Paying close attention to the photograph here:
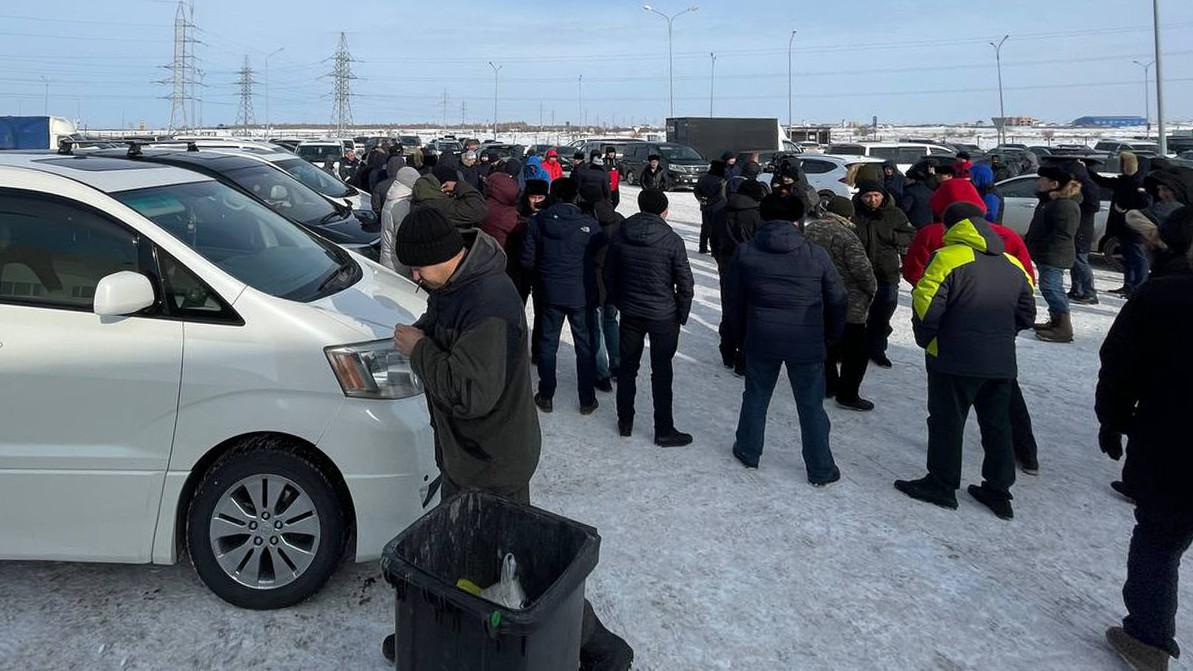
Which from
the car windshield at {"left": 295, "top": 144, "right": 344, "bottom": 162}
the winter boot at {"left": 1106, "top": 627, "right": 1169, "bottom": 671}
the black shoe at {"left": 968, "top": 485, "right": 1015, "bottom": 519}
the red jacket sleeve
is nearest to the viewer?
the winter boot at {"left": 1106, "top": 627, "right": 1169, "bottom": 671}

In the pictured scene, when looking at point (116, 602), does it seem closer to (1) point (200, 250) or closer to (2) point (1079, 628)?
(1) point (200, 250)

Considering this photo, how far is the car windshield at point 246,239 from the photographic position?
12.0 feet

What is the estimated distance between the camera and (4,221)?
3436mm

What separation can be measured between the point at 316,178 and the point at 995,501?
32.2 ft

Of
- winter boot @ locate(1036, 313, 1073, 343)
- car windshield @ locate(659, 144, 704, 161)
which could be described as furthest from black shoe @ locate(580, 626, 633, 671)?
car windshield @ locate(659, 144, 704, 161)

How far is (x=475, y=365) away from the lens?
2.67m

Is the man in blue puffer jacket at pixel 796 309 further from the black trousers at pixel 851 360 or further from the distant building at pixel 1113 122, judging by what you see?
the distant building at pixel 1113 122

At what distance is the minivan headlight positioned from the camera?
3324mm

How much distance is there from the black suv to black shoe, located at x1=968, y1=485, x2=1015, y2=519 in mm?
5440

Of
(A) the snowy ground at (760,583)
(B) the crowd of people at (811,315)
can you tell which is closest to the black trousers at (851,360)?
(B) the crowd of people at (811,315)

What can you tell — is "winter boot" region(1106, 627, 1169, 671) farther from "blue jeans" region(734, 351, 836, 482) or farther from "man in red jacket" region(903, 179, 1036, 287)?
"man in red jacket" region(903, 179, 1036, 287)

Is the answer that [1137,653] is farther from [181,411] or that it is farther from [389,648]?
[181,411]

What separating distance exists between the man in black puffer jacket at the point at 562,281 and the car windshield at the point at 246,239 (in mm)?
1949

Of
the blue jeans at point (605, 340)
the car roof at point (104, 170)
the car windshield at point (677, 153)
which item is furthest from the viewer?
the car windshield at point (677, 153)
